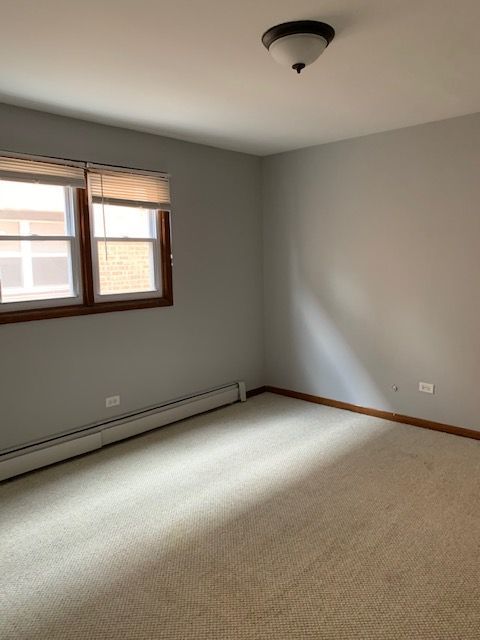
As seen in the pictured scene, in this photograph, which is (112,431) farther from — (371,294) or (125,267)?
(371,294)

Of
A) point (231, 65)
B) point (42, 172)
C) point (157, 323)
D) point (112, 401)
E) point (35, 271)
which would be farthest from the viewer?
point (157, 323)

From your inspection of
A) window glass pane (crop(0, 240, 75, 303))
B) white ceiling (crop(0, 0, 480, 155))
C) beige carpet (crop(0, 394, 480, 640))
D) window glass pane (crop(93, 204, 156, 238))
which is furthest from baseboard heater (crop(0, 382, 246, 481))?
white ceiling (crop(0, 0, 480, 155))

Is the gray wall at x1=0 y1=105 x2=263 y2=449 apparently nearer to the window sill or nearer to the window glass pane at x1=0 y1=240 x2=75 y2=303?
the window sill

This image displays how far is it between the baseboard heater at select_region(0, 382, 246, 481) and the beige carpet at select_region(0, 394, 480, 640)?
0.09m

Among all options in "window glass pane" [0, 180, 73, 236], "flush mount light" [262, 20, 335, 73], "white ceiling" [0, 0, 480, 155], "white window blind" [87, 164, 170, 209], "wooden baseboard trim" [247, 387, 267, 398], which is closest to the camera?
"white ceiling" [0, 0, 480, 155]

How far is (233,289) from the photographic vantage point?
15.7ft

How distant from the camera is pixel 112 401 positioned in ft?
12.7

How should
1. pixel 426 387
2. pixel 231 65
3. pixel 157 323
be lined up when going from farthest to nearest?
pixel 157 323, pixel 426 387, pixel 231 65

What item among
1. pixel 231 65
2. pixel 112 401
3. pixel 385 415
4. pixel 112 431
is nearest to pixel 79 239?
pixel 112 401

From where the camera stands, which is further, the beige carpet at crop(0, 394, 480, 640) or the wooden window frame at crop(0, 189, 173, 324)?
the wooden window frame at crop(0, 189, 173, 324)

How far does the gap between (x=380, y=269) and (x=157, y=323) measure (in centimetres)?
199

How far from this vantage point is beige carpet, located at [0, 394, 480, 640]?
1.95 meters

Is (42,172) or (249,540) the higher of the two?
(42,172)

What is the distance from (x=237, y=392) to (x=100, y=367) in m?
1.53
